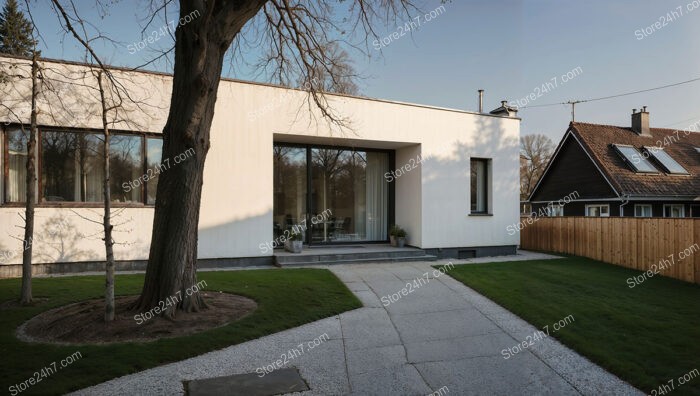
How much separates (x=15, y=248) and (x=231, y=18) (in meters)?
6.33

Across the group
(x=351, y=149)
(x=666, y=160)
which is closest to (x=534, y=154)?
(x=666, y=160)

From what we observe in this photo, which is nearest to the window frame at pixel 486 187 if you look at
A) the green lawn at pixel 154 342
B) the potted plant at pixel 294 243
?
the potted plant at pixel 294 243

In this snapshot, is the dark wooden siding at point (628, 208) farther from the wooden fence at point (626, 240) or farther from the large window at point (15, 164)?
the large window at point (15, 164)

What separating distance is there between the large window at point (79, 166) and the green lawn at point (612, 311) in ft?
24.0

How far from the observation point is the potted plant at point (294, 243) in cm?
1038

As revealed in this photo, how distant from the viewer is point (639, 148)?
20156 mm

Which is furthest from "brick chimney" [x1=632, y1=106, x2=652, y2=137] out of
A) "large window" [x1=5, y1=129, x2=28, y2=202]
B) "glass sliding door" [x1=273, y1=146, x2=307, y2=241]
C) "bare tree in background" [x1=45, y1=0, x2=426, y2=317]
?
"large window" [x1=5, y1=129, x2=28, y2=202]

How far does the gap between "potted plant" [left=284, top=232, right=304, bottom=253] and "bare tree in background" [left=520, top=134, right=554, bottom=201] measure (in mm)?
30471

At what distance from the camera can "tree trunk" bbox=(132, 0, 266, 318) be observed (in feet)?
17.7

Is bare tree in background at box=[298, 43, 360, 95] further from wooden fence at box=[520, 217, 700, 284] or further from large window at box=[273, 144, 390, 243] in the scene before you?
wooden fence at box=[520, 217, 700, 284]

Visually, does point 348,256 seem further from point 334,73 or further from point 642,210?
point 642,210

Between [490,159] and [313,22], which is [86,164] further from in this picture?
[490,159]

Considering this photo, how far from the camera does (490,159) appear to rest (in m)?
12.6

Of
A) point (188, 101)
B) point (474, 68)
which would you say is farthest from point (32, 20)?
point (474, 68)
